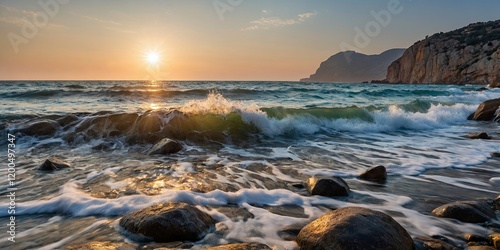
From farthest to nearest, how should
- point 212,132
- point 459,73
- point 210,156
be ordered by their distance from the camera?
1. point 459,73
2. point 212,132
3. point 210,156

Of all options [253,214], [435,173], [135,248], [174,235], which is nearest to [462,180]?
[435,173]

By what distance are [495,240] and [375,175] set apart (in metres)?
2.56

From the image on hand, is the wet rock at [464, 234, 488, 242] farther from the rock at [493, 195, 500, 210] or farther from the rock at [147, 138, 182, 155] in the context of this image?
the rock at [147, 138, 182, 155]

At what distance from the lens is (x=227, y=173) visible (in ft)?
19.6

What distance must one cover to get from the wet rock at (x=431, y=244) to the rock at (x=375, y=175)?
7.56 feet

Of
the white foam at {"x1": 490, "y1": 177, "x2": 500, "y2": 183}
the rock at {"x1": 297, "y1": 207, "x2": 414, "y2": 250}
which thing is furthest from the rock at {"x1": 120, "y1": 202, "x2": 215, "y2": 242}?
the white foam at {"x1": 490, "y1": 177, "x2": 500, "y2": 183}

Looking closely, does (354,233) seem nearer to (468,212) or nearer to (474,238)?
(474,238)

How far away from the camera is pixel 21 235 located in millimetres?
3428

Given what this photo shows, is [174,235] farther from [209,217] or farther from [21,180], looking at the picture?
[21,180]

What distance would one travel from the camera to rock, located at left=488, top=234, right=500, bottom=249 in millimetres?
3020

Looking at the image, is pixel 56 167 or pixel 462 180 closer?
pixel 462 180

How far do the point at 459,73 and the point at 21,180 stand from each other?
266 ft

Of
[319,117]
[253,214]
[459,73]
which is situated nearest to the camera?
[253,214]

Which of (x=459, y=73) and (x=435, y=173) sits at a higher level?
(x=459, y=73)
